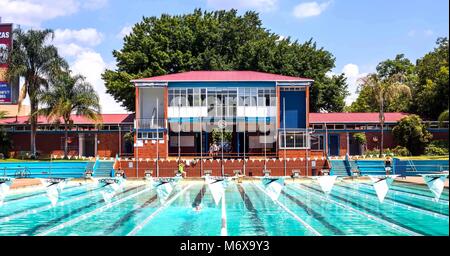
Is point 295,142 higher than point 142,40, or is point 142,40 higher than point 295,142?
point 142,40

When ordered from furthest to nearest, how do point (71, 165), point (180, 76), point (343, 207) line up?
point (180, 76)
point (71, 165)
point (343, 207)

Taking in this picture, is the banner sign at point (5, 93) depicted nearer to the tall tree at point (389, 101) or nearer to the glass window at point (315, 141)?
the tall tree at point (389, 101)

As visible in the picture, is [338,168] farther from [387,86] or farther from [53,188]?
[53,188]

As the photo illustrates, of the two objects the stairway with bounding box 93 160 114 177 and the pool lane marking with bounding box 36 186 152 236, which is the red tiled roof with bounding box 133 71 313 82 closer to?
the stairway with bounding box 93 160 114 177

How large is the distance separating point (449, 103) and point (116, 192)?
18.5m

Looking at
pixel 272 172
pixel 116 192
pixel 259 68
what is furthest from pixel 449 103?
pixel 259 68

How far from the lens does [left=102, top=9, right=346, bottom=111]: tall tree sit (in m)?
41.3

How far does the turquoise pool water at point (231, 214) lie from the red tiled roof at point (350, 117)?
18.3 metres

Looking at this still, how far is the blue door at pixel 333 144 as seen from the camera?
123ft

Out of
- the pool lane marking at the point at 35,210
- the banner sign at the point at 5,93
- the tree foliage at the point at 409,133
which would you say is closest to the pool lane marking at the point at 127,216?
the pool lane marking at the point at 35,210

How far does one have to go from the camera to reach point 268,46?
4353 cm

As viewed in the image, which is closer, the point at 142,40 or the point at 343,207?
the point at 343,207

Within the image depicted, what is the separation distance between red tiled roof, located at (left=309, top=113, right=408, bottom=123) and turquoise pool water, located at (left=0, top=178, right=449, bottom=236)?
60.0ft
